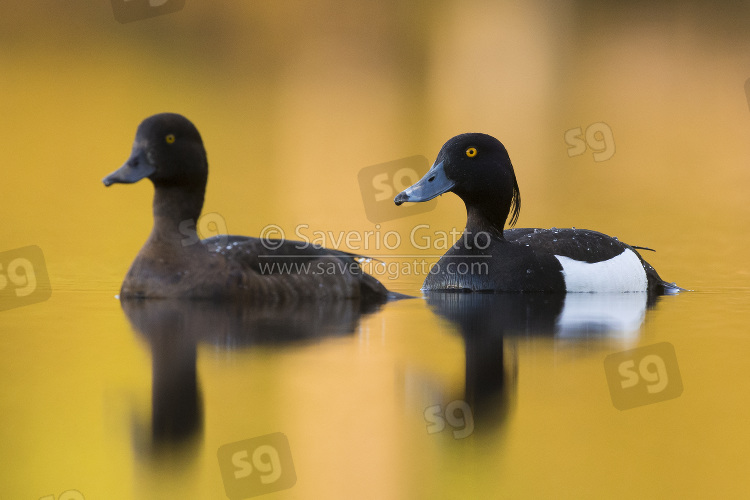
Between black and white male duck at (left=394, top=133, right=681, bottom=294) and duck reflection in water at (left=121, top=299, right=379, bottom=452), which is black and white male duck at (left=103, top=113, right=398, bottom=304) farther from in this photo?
black and white male duck at (left=394, top=133, right=681, bottom=294)

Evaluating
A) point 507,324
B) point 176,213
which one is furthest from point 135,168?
point 507,324

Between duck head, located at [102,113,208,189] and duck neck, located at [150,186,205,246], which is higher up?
duck head, located at [102,113,208,189]

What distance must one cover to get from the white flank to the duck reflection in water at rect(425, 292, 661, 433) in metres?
0.09

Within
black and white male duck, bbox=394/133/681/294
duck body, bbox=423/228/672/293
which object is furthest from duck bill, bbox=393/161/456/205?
duck body, bbox=423/228/672/293

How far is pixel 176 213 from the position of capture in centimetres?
714

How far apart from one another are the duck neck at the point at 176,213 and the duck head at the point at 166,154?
0.19 feet

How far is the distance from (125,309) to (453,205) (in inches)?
319

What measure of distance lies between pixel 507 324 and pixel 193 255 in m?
2.14

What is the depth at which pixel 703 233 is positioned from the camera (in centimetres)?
1188

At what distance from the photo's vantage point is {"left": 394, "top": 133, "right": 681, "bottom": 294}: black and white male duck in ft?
26.5

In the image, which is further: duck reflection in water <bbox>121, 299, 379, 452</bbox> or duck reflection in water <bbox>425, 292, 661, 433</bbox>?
duck reflection in water <bbox>425, 292, 661, 433</bbox>

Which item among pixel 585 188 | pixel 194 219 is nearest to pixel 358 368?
pixel 194 219

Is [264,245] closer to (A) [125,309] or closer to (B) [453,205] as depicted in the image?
(A) [125,309]

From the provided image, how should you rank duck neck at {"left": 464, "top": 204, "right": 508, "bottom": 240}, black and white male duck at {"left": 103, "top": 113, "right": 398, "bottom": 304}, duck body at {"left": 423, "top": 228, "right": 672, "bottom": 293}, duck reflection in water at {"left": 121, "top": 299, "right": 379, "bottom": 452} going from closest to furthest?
duck reflection in water at {"left": 121, "top": 299, "right": 379, "bottom": 452} → black and white male duck at {"left": 103, "top": 113, "right": 398, "bottom": 304} → duck body at {"left": 423, "top": 228, "right": 672, "bottom": 293} → duck neck at {"left": 464, "top": 204, "right": 508, "bottom": 240}
